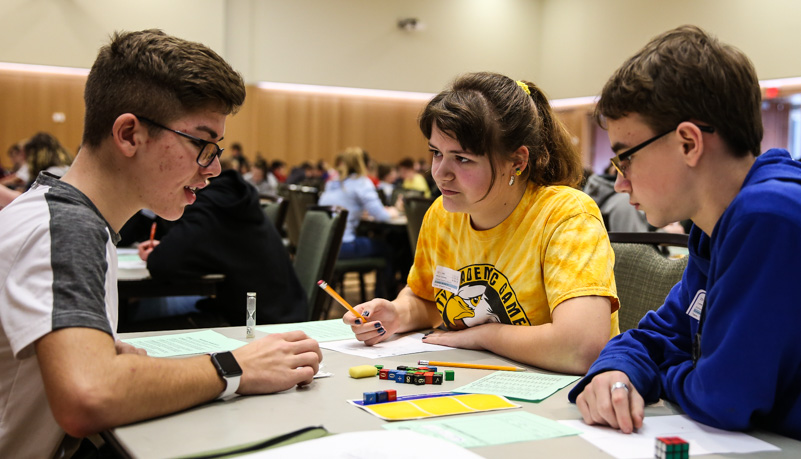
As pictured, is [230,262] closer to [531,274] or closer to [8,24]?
[531,274]

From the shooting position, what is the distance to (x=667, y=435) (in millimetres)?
1023

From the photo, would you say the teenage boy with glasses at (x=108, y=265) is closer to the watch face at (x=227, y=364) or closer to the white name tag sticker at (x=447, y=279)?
the watch face at (x=227, y=364)

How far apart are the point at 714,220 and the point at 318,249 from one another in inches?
77.3

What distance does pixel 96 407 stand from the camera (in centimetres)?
96

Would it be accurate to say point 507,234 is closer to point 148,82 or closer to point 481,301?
point 481,301

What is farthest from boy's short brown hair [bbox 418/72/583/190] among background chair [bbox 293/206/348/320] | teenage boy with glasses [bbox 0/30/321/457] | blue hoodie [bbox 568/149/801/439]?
background chair [bbox 293/206/348/320]

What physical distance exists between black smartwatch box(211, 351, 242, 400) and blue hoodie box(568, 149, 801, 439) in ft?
2.45

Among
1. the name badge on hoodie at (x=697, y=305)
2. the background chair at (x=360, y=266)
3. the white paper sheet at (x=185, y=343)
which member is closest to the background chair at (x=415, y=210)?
the background chair at (x=360, y=266)

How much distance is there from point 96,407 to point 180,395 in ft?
0.43

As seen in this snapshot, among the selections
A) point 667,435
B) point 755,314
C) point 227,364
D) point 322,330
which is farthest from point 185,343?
point 755,314

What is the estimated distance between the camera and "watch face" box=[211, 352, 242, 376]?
1.13m

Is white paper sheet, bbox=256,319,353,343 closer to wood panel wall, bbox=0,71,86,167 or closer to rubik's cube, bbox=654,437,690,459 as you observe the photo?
rubik's cube, bbox=654,437,690,459

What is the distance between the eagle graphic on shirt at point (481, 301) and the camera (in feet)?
5.34

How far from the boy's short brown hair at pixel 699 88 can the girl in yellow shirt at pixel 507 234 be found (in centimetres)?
50
